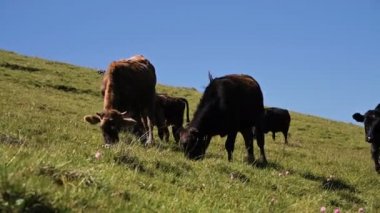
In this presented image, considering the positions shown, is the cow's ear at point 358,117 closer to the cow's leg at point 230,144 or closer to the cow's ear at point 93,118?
the cow's leg at point 230,144

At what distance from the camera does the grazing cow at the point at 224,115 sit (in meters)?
13.5

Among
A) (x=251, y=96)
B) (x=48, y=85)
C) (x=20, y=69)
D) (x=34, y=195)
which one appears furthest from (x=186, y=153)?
(x=20, y=69)

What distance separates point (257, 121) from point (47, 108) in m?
11.3

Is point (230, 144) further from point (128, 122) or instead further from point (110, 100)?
point (110, 100)

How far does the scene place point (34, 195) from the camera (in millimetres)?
3963

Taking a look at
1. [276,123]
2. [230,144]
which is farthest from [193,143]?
[276,123]

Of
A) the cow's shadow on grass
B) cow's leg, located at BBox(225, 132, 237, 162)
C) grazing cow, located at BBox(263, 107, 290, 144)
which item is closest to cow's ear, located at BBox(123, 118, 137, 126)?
cow's leg, located at BBox(225, 132, 237, 162)

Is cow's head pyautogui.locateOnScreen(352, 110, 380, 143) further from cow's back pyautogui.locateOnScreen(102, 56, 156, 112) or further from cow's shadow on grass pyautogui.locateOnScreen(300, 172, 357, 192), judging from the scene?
cow's back pyautogui.locateOnScreen(102, 56, 156, 112)

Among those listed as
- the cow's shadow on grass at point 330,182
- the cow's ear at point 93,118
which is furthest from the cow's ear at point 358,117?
the cow's ear at point 93,118

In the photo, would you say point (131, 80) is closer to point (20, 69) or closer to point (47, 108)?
point (47, 108)

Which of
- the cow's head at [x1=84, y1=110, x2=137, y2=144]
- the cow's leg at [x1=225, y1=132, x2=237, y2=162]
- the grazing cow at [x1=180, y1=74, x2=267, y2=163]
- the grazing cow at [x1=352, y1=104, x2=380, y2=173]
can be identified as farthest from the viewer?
the grazing cow at [x1=352, y1=104, x2=380, y2=173]

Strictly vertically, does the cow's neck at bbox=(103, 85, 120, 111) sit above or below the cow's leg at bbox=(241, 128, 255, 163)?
above

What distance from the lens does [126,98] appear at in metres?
15.9

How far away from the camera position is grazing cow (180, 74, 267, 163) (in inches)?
531
